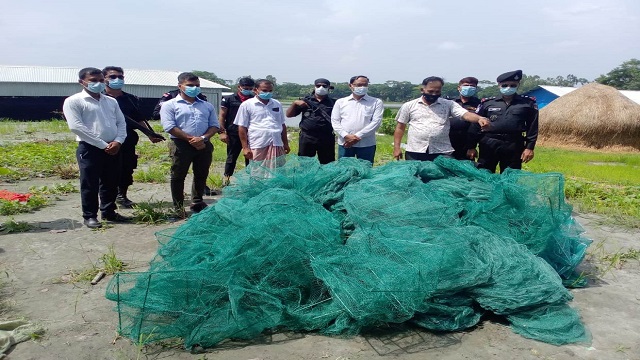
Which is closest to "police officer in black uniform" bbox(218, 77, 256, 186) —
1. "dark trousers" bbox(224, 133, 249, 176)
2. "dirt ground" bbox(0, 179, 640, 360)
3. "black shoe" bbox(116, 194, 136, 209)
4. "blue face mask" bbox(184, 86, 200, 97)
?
"dark trousers" bbox(224, 133, 249, 176)

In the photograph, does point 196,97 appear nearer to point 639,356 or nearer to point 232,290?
point 232,290

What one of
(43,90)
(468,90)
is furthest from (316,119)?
(43,90)

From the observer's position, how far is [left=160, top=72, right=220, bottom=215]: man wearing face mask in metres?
5.87

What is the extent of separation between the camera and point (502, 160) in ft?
20.5

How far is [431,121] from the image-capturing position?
5910 mm

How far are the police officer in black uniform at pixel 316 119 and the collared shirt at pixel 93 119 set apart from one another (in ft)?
7.52

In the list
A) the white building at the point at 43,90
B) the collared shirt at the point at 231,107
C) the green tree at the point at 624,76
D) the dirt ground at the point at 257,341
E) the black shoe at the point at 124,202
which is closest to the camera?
the dirt ground at the point at 257,341

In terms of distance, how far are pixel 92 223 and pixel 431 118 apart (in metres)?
4.38

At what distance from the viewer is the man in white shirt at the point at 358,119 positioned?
626 centimetres

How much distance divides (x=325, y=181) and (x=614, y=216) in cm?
456

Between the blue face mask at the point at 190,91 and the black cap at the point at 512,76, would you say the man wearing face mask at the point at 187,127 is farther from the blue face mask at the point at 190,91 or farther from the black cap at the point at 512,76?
the black cap at the point at 512,76

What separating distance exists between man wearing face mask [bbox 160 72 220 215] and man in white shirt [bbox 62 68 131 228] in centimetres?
65

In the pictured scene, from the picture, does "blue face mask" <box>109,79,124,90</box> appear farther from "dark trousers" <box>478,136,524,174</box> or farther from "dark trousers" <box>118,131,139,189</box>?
"dark trousers" <box>478,136,524,174</box>

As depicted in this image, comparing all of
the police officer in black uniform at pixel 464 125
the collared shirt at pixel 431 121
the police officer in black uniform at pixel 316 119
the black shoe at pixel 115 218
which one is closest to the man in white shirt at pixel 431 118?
the collared shirt at pixel 431 121
